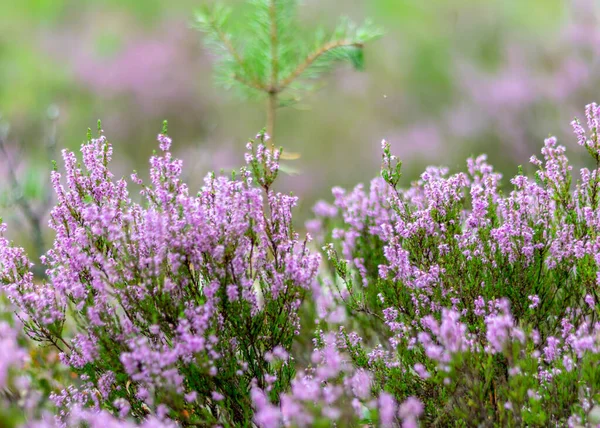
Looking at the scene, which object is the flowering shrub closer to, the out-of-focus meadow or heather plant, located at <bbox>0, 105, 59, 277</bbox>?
heather plant, located at <bbox>0, 105, 59, 277</bbox>

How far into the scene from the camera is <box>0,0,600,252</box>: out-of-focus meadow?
36.9ft

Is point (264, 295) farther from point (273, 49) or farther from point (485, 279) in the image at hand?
point (273, 49)

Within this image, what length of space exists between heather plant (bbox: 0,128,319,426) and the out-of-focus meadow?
8.22m

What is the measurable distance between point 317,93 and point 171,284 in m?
10.9

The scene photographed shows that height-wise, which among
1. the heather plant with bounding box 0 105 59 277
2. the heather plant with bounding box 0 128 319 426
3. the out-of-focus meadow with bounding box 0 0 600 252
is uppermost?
the out-of-focus meadow with bounding box 0 0 600 252

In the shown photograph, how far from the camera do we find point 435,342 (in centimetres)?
255

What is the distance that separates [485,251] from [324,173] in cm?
1004

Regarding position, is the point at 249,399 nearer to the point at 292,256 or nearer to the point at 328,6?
the point at 292,256

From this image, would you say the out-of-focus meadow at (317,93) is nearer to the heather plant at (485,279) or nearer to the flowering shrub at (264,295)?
the heather plant at (485,279)

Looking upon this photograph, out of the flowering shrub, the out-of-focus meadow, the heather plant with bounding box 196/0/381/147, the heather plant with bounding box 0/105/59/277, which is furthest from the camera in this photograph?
the out-of-focus meadow

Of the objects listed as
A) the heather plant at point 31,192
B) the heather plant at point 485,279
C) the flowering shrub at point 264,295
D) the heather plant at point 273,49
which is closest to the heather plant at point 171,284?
the flowering shrub at point 264,295

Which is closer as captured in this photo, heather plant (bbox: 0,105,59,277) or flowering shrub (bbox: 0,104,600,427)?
flowering shrub (bbox: 0,104,600,427)

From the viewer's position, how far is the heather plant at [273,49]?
145 inches

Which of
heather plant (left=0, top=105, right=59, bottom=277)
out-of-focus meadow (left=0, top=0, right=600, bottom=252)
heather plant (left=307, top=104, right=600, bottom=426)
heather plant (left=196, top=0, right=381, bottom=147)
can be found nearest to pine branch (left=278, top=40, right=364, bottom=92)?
heather plant (left=196, top=0, right=381, bottom=147)
